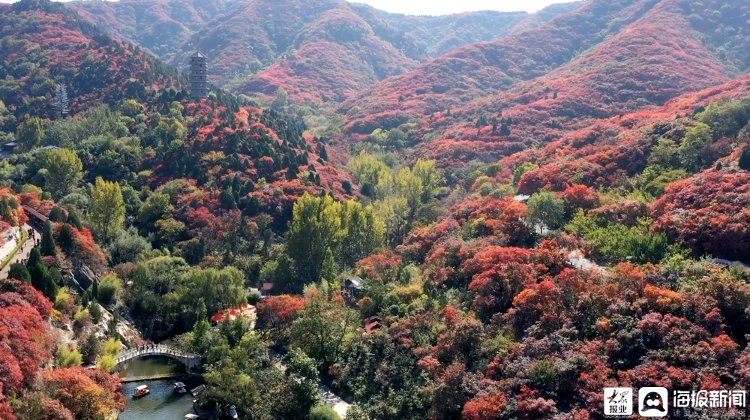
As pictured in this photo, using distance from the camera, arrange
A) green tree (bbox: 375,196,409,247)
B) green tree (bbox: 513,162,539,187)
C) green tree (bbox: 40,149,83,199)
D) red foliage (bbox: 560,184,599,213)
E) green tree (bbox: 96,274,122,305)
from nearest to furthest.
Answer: green tree (bbox: 96,274,122,305) → red foliage (bbox: 560,184,599,213) → green tree (bbox: 40,149,83,199) → green tree (bbox: 513,162,539,187) → green tree (bbox: 375,196,409,247)

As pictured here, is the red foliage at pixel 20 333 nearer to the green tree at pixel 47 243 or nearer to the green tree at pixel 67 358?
the green tree at pixel 67 358

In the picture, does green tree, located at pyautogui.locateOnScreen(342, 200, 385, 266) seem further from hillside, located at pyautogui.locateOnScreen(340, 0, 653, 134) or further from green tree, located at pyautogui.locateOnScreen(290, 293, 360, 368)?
hillside, located at pyautogui.locateOnScreen(340, 0, 653, 134)

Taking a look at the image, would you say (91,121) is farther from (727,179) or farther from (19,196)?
(727,179)

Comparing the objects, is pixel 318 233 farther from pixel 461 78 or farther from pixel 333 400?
pixel 461 78

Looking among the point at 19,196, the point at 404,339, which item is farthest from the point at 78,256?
the point at 404,339

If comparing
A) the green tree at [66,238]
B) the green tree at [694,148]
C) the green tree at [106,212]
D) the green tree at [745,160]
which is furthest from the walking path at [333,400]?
the green tree at [694,148]

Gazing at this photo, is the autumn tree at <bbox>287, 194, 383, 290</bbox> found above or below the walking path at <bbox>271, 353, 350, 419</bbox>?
above

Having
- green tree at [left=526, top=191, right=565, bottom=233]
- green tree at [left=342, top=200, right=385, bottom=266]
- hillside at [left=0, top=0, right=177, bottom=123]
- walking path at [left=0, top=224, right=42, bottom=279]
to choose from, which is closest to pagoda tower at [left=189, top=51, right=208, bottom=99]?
hillside at [left=0, top=0, right=177, bottom=123]
